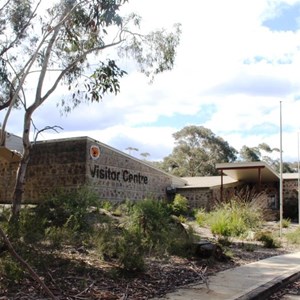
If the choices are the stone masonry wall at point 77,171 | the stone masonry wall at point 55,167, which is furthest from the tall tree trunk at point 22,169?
the stone masonry wall at point 55,167

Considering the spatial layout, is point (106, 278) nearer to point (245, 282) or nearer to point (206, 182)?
point (245, 282)

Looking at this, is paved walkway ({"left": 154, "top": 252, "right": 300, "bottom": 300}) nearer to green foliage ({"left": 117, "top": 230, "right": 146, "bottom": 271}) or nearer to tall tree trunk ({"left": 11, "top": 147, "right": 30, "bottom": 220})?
green foliage ({"left": 117, "top": 230, "right": 146, "bottom": 271})

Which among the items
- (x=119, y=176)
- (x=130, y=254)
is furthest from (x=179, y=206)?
(x=130, y=254)

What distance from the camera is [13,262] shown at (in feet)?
22.8

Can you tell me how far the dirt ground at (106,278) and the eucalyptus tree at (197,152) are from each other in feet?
153

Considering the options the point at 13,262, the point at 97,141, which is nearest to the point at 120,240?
the point at 13,262

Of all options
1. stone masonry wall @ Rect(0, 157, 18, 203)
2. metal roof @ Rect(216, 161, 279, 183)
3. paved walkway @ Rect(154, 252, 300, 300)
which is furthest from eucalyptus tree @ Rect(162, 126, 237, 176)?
paved walkway @ Rect(154, 252, 300, 300)

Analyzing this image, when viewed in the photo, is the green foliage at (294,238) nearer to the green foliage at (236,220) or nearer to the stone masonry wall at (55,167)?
the green foliage at (236,220)

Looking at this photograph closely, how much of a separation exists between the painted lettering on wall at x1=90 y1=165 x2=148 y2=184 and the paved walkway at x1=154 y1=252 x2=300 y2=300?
1364 centimetres

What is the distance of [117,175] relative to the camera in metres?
26.3

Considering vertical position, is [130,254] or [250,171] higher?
[250,171]

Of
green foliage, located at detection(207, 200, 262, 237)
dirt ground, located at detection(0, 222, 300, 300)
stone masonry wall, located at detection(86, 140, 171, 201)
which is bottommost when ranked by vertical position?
dirt ground, located at detection(0, 222, 300, 300)

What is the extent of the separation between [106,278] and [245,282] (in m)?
2.72

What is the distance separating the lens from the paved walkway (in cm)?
756
